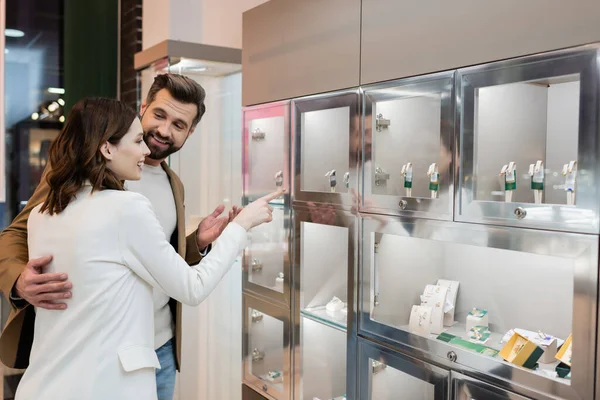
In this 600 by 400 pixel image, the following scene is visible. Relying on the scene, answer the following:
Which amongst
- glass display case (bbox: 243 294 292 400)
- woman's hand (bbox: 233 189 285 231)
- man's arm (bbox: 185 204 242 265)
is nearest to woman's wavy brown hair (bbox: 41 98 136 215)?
woman's hand (bbox: 233 189 285 231)

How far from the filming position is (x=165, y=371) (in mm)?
2119

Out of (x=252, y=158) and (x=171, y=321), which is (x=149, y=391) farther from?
(x=252, y=158)

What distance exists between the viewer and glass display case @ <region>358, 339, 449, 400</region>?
1799 millimetres

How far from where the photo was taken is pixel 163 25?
12.8 feet

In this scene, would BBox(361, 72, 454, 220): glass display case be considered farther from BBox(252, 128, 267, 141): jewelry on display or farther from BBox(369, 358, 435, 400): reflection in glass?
BBox(252, 128, 267, 141): jewelry on display

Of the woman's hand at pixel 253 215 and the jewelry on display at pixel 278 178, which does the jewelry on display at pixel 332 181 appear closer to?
the jewelry on display at pixel 278 178

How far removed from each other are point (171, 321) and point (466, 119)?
1.25 m

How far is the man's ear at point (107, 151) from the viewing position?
151 centimetres

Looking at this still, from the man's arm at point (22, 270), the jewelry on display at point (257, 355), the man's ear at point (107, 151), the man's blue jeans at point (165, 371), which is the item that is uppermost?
the man's ear at point (107, 151)

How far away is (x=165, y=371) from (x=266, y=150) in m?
1.06

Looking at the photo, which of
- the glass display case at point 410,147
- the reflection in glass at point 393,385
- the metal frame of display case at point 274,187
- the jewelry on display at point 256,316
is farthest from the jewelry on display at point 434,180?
the jewelry on display at point 256,316

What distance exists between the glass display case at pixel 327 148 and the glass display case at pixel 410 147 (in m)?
0.07

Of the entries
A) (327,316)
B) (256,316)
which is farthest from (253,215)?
(256,316)

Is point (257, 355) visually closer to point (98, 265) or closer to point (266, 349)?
point (266, 349)
